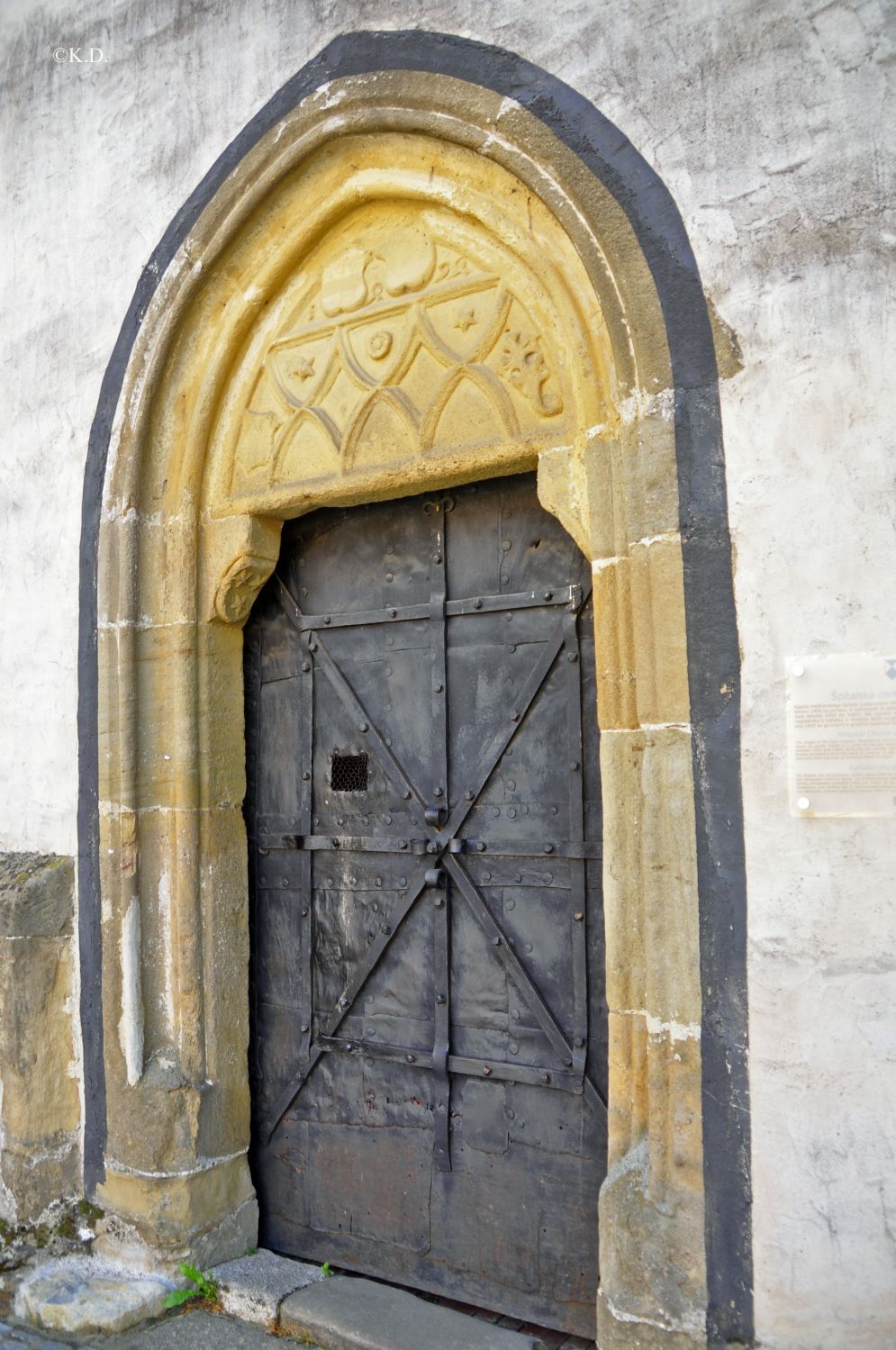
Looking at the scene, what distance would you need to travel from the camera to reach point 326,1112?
3348mm

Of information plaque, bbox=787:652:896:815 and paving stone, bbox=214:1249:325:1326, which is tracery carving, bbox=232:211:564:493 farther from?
paving stone, bbox=214:1249:325:1326

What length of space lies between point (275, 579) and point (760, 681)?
1.77 meters

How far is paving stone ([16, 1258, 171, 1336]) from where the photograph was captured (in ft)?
9.84

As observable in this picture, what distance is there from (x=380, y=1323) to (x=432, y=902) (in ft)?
3.59

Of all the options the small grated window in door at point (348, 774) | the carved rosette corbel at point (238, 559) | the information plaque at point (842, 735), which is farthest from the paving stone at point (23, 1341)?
the information plaque at point (842, 735)

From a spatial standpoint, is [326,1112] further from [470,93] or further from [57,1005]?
[470,93]

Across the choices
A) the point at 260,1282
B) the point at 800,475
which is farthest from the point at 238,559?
the point at 260,1282

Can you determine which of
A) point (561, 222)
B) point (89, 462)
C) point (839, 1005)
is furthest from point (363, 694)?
point (839, 1005)

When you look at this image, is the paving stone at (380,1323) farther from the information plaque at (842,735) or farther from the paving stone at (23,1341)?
the information plaque at (842,735)

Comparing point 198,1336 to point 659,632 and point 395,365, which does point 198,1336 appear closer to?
point 659,632

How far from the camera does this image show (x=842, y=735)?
7.28 feet

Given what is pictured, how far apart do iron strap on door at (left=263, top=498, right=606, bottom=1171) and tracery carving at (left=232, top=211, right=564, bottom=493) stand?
30 centimetres

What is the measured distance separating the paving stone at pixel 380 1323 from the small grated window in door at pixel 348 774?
1399 millimetres

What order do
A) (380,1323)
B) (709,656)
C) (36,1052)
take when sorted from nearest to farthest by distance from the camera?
1. (709,656)
2. (380,1323)
3. (36,1052)
